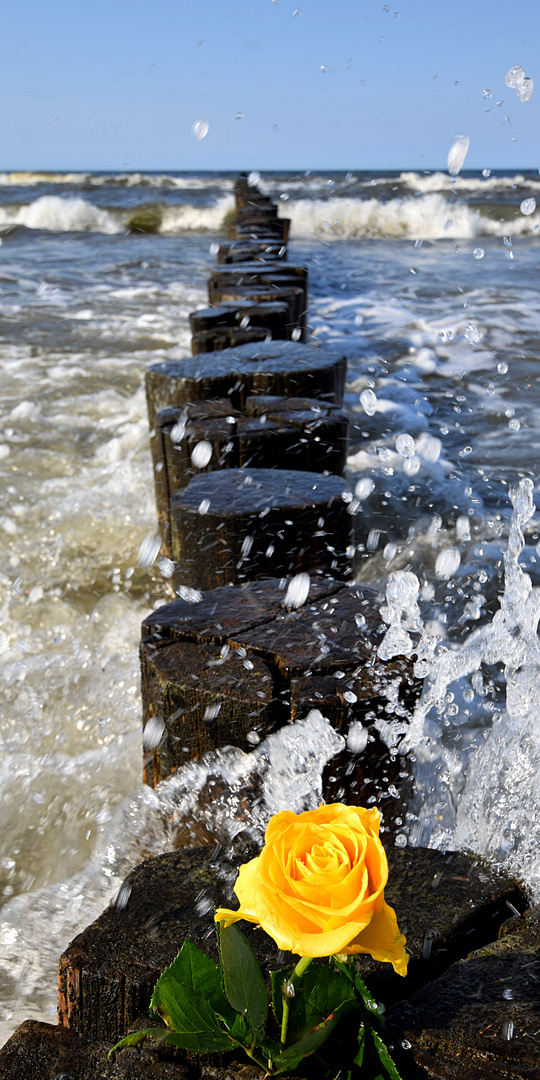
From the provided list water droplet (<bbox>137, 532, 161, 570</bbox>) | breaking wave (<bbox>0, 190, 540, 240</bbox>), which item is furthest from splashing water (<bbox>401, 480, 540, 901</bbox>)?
breaking wave (<bbox>0, 190, 540, 240</bbox>)

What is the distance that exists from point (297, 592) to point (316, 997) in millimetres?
869

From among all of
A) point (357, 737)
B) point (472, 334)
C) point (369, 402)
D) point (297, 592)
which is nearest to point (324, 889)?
point (357, 737)

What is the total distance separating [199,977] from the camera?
888mm

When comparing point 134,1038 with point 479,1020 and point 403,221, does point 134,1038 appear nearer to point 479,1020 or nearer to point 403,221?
point 479,1020

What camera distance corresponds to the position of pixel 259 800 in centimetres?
150

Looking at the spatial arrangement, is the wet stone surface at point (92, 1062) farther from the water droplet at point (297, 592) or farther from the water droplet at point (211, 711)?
the water droplet at point (297, 592)

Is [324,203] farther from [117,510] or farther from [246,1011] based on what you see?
[246,1011]

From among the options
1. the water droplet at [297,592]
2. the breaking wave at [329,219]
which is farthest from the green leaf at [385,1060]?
the breaking wave at [329,219]

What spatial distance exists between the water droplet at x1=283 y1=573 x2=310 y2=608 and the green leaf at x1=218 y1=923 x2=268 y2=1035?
0.80 meters

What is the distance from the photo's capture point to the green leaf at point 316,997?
87cm

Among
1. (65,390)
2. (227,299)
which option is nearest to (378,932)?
(227,299)

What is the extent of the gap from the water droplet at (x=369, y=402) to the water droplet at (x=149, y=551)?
268 cm

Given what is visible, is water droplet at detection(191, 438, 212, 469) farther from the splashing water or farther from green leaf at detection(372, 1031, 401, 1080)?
green leaf at detection(372, 1031, 401, 1080)

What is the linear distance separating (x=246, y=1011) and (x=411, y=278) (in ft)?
38.6
